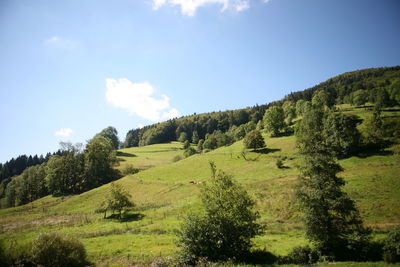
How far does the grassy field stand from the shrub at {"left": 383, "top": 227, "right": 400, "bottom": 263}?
165 centimetres

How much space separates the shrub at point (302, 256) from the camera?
19.9 meters

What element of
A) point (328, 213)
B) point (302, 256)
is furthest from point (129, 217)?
point (328, 213)

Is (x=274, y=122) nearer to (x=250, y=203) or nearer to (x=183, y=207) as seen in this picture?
(x=183, y=207)

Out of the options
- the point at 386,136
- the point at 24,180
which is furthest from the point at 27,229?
the point at 386,136

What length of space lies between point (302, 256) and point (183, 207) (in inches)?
1108

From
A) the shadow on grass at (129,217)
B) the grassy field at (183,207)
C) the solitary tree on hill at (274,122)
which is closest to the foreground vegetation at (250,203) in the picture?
the grassy field at (183,207)

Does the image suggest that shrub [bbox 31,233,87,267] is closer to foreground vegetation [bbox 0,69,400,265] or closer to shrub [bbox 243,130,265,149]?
foreground vegetation [bbox 0,69,400,265]

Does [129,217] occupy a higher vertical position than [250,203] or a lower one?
lower

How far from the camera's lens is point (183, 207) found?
145ft

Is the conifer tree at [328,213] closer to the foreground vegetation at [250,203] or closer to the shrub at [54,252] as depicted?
the foreground vegetation at [250,203]

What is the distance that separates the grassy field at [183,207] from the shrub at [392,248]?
165 cm

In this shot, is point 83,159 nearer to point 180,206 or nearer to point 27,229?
point 27,229

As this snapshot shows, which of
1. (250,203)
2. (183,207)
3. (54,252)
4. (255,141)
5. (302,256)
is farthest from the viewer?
(255,141)

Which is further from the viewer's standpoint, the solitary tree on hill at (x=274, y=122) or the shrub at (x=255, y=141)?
the solitary tree on hill at (x=274, y=122)
